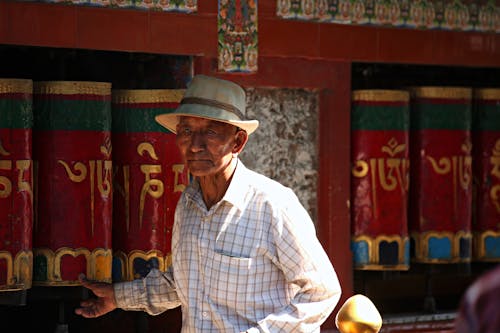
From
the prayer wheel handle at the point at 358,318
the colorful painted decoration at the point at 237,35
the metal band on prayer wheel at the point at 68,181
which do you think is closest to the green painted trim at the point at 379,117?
the colorful painted decoration at the point at 237,35

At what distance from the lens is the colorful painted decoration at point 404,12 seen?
4.54 meters

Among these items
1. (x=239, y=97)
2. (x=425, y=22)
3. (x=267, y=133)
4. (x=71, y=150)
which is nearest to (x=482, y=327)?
(x=239, y=97)

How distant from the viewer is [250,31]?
4.36 meters

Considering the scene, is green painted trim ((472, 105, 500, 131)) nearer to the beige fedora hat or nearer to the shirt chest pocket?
the beige fedora hat

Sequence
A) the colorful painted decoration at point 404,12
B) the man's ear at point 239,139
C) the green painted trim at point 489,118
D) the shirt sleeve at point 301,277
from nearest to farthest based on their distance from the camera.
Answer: the shirt sleeve at point 301,277 → the man's ear at point 239,139 → the colorful painted decoration at point 404,12 → the green painted trim at point 489,118

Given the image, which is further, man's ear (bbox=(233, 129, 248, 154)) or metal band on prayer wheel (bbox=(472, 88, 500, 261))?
metal band on prayer wheel (bbox=(472, 88, 500, 261))

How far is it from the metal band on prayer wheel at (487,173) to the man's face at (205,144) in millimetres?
2413

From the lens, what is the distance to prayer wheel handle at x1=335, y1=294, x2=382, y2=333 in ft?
9.03

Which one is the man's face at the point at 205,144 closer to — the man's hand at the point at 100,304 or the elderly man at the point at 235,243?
the elderly man at the point at 235,243

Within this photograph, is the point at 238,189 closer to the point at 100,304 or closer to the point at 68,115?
the point at 100,304

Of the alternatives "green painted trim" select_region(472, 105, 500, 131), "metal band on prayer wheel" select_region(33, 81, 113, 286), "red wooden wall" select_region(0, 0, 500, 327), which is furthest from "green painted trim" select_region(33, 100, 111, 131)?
"green painted trim" select_region(472, 105, 500, 131)

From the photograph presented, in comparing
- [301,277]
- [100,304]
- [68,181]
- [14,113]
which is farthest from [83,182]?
[301,277]

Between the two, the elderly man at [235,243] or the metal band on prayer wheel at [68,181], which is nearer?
the elderly man at [235,243]

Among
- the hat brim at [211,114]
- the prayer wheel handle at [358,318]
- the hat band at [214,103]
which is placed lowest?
the prayer wheel handle at [358,318]
